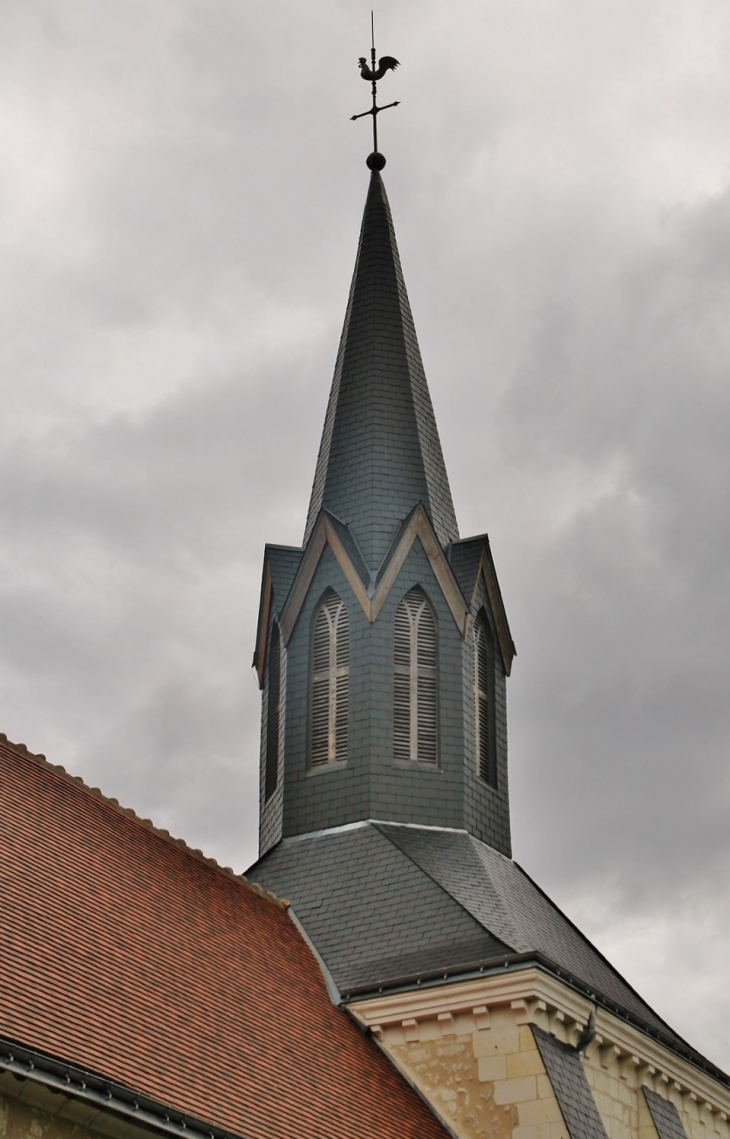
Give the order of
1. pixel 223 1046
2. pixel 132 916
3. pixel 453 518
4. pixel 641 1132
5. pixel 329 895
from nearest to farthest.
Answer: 1. pixel 223 1046
2. pixel 132 916
3. pixel 641 1132
4. pixel 329 895
5. pixel 453 518

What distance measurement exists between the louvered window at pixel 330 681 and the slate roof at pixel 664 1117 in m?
6.05

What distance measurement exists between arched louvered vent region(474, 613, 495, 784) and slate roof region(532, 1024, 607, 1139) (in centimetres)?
591

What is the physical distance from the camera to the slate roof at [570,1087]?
16.7m


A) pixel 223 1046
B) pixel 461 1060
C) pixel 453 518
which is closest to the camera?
pixel 223 1046

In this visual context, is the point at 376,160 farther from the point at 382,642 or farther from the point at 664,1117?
the point at 664,1117

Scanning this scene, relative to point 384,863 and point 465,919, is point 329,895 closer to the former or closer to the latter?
point 384,863

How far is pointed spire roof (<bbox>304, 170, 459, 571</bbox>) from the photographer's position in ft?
80.9

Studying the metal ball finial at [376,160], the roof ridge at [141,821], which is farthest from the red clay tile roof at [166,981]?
the metal ball finial at [376,160]

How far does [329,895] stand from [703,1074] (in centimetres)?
530

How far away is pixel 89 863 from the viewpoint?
16312 millimetres

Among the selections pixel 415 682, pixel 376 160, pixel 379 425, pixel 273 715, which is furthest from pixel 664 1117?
pixel 376 160

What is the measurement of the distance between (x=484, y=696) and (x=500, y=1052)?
24.4ft

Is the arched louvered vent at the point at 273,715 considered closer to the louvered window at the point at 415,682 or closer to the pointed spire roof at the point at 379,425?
the pointed spire roof at the point at 379,425

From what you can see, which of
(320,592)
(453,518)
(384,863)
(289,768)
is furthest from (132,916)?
(453,518)
